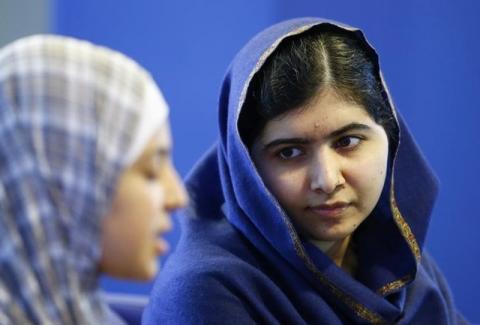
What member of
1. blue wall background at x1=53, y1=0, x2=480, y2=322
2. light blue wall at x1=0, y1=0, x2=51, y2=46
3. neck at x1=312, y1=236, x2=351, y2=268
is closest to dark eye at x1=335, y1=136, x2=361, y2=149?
neck at x1=312, y1=236, x2=351, y2=268

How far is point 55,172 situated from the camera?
663 millimetres

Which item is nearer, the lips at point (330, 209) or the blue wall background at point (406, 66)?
the lips at point (330, 209)

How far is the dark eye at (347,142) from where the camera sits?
1.09m

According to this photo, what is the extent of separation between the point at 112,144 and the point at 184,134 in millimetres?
1271

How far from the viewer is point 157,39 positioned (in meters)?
1.93

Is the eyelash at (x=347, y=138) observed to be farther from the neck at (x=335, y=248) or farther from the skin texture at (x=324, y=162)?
the neck at (x=335, y=248)

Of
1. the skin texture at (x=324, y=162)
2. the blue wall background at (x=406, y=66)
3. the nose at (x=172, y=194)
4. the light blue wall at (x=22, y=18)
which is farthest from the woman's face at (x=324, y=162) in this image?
the light blue wall at (x=22, y=18)

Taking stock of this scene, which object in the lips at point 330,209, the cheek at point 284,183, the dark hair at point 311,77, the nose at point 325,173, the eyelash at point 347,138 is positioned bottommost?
the lips at point 330,209

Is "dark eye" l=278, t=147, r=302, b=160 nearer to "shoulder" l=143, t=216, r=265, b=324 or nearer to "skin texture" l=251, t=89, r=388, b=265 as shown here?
"skin texture" l=251, t=89, r=388, b=265

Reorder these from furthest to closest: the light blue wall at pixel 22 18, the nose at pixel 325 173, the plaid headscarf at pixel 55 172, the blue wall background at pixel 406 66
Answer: the light blue wall at pixel 22 18 < the blue wall background at pixel 406 66 < the nose at pixel 325 173 < the plaid headscarf at pixel 55 172

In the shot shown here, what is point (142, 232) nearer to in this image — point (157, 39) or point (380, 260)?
point (380, 260)

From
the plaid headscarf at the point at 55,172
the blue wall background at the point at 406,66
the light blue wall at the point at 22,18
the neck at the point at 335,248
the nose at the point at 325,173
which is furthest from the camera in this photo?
the light blue wall at the point at 22,18

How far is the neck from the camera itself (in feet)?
4.06

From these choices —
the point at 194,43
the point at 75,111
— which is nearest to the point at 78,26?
the point at 194,43
